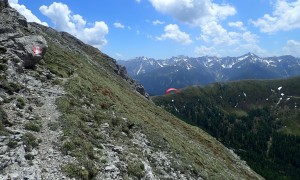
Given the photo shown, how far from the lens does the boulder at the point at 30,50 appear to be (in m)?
36.6

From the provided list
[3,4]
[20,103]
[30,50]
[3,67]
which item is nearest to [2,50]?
[30,50]

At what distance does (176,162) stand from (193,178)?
7.43 ft

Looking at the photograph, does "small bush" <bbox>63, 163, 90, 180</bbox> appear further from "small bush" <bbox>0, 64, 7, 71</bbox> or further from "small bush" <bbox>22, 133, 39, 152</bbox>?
"small bush" <bbox>0, 64, 7, 71</bbox>

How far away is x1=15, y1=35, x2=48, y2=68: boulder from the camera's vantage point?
36.6 metres

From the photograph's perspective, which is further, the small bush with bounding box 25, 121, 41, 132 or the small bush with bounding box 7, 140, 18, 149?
the small bush with bounding box 25, 121, 41, 132

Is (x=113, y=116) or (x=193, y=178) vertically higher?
(x=113, y=116)

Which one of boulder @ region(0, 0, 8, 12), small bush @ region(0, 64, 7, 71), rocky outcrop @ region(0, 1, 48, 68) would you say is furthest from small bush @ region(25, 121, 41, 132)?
boulder @ region(0, 0, 8, 12)

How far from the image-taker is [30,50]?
3794cm

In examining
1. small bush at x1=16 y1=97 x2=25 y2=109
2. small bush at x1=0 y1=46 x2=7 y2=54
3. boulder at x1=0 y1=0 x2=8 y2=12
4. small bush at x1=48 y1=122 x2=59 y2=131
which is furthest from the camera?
boulder at x1=0 y1=0 x2=8 y2=12

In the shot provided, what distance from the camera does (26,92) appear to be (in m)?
30.5

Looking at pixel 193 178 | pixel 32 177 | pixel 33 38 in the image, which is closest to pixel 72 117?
pixel 32 177

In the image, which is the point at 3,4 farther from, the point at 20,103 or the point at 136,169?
the point at 136,169

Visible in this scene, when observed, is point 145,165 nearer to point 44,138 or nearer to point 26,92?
point 44,138

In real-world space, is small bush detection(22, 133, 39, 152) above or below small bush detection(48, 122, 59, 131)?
below
